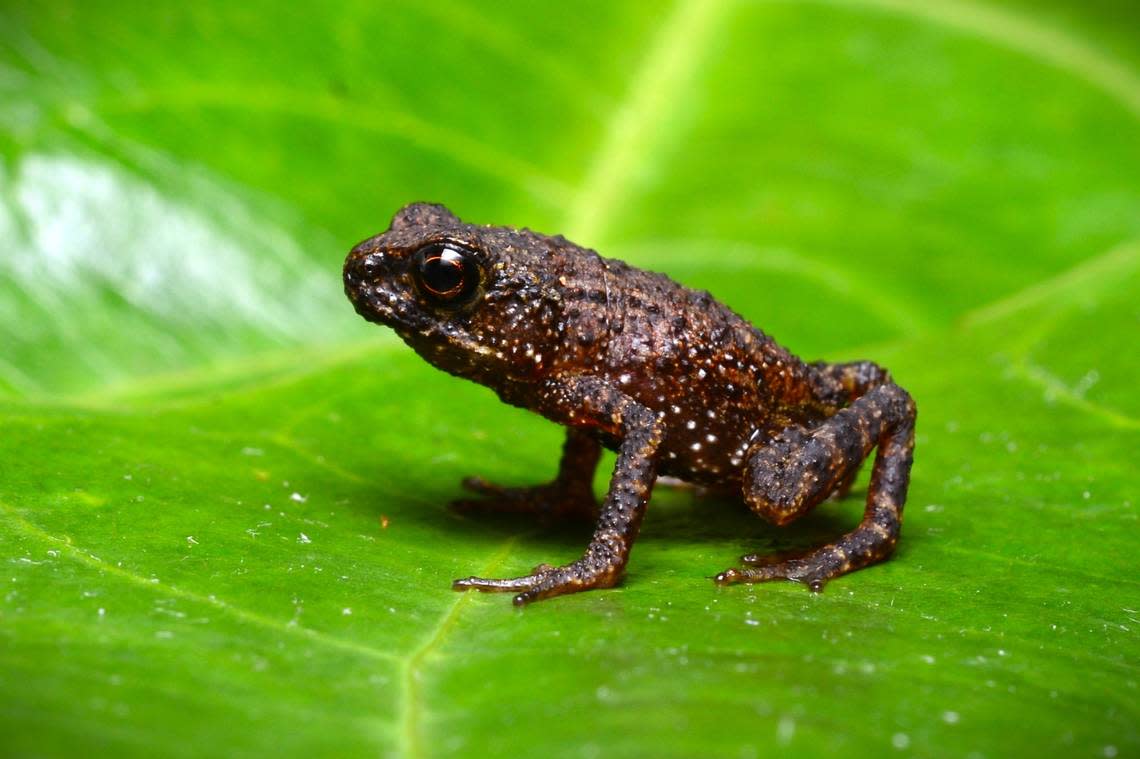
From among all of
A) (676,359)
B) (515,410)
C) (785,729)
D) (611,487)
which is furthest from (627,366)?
(785,729)

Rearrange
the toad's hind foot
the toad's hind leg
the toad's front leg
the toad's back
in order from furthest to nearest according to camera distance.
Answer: the toad's back, the toad's hind leg, the toad's hind foot, the toad's front leg

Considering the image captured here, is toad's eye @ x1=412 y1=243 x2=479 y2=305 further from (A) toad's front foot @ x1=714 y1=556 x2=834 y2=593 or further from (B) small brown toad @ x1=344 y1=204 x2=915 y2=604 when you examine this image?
(A) toad's front foot @ x1=714 y1=556 x2=834 y2=593

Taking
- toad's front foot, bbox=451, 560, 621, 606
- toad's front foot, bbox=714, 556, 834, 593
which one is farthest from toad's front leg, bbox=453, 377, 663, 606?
toad's front foot, bbox=714, 556, 834, 593

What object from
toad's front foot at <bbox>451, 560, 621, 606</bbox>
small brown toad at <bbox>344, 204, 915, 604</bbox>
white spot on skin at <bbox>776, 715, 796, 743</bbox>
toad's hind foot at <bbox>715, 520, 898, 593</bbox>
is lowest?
white spot on skin at <bbox>776, 715, 796, 743</bbox>

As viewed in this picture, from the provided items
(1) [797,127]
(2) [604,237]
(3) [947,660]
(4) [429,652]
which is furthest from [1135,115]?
(4) [429,652]

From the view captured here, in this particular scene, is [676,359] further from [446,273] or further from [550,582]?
[550,582]

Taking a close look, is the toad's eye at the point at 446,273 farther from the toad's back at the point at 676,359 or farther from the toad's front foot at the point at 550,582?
the toad's front foot at the point at 550,582

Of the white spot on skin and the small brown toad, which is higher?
the small brown toad
